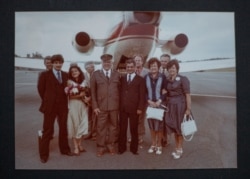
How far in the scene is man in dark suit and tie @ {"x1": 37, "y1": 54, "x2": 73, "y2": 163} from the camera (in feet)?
10.4

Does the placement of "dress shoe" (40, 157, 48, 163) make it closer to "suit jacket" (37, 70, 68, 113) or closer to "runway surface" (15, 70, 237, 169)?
"runway surface" (15, 70, 237, 169)

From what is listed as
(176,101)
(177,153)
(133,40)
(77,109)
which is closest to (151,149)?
(177,153)

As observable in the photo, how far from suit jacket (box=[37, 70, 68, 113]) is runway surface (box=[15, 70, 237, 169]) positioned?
0.06 metres

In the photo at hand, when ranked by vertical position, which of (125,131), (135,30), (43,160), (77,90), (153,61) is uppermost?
(135,30)

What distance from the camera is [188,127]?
10.6 ft

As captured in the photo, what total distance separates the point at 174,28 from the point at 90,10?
2.56ft

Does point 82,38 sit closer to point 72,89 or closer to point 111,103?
point 72,89

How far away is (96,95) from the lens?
10.5 feet

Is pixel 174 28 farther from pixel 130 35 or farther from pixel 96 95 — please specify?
pixel 96 95

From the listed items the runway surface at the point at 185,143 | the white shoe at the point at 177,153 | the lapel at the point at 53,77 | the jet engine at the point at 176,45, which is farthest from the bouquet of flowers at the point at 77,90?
the white shoe at the point at 177,153

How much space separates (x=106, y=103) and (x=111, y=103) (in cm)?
5
